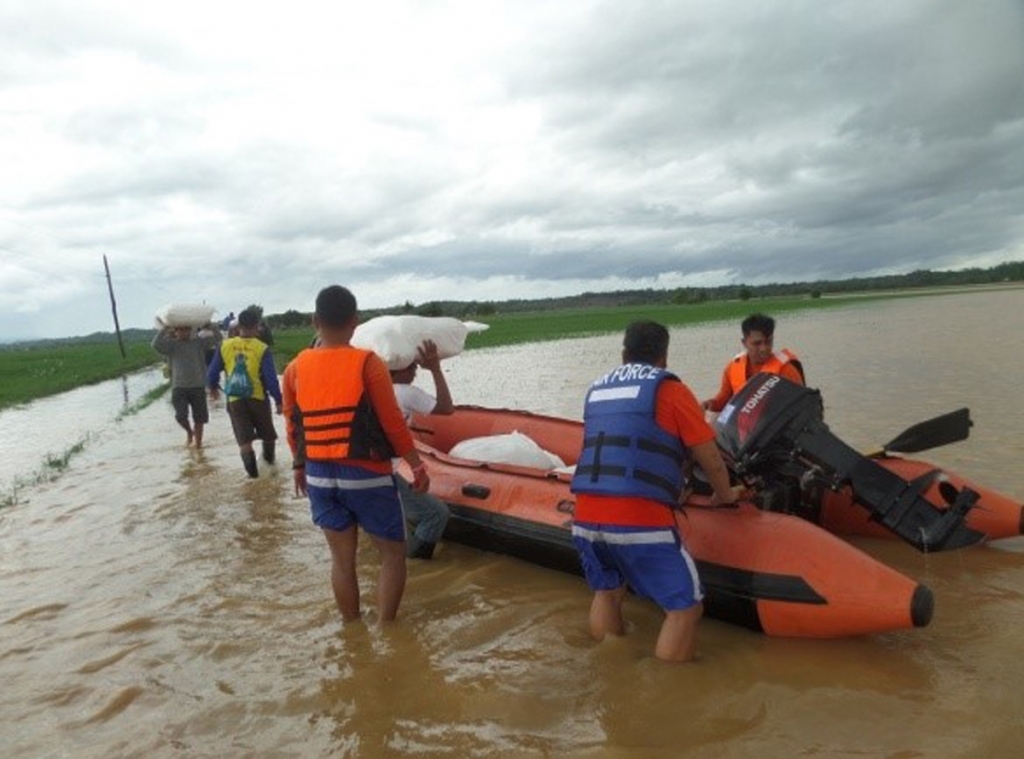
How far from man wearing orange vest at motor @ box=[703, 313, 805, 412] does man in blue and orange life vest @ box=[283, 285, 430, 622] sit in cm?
283

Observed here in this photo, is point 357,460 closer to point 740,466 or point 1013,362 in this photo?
point 740,466

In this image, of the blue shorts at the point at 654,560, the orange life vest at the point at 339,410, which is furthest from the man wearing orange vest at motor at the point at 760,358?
the orange life vest at the point at 339,410

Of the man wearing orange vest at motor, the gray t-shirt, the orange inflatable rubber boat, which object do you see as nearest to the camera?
the orange inflatable rubber boat

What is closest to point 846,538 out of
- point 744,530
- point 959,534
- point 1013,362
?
point 959,534

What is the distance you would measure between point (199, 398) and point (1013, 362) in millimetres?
14795

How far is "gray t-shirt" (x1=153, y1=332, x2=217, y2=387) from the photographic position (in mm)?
9898

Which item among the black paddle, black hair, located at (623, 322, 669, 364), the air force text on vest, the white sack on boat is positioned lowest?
the white sack on boat

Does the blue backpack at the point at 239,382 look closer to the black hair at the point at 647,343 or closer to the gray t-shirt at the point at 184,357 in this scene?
the gray t-shirt at the point at 184,357

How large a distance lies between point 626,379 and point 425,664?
1730 mm

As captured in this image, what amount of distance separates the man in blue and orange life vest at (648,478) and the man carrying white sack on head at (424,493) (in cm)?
176

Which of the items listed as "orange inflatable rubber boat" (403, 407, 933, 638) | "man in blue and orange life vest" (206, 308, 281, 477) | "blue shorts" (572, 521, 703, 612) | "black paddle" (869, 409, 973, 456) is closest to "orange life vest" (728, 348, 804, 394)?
"black paddle" (869, 409, 973, 456)

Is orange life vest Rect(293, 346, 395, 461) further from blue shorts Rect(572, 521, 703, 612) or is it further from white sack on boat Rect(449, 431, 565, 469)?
white sack on boat Rect(449, 431, 565, 469)

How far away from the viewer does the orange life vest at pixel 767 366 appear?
575 cm

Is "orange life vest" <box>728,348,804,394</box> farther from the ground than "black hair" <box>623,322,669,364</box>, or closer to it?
closer to it
